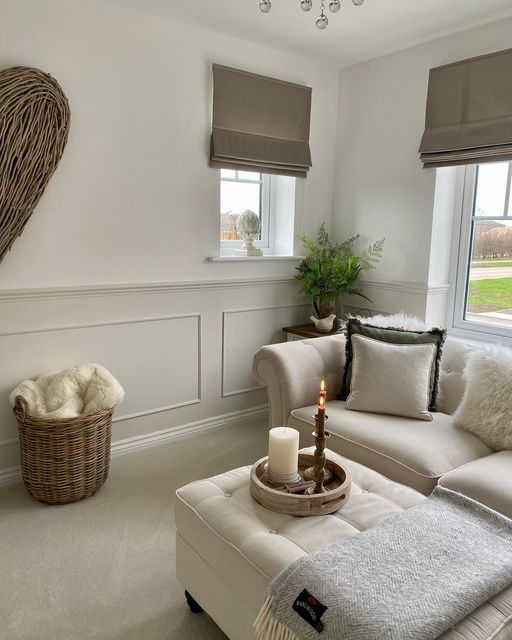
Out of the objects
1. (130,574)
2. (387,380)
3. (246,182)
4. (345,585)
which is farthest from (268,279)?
(345,585)

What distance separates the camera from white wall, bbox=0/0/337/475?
2465 millimetres

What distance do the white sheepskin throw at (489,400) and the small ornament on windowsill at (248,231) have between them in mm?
1572

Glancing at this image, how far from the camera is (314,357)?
102 inches

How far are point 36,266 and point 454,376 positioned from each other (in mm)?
2103

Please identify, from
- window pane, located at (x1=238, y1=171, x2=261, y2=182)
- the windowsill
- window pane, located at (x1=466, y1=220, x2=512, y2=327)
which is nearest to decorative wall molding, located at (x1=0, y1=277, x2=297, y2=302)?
the windowsill

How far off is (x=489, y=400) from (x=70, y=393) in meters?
1.88

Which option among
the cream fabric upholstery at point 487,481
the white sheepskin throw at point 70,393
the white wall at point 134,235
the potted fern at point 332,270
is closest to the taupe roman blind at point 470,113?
the potted fern at point 332,270

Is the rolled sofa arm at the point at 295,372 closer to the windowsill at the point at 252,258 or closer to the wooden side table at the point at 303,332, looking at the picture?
the wooden side table at the point at 303,332

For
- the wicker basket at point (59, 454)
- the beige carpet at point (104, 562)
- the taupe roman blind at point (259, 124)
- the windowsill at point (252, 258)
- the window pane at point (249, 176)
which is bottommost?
the beige carpet at point (104, 562)

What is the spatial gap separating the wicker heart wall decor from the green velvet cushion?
5.42ft

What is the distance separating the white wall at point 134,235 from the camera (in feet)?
8.09

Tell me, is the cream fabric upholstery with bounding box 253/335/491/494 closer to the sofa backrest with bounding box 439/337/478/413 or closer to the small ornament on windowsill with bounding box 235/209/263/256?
the sofa backrest with bounding box 439/337/478/413

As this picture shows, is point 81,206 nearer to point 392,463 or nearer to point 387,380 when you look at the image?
point 387,380

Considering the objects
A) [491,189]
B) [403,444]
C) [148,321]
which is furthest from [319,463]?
[491,189]
